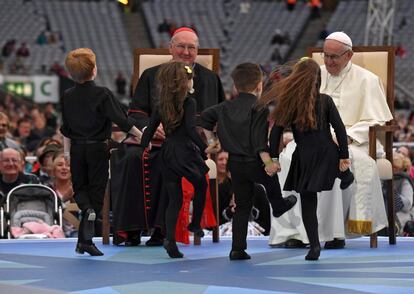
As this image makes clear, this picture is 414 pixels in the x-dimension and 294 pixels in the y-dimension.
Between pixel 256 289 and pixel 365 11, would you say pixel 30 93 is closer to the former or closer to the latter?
pixel 365 11

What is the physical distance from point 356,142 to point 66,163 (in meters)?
2.50

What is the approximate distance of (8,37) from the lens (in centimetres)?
Result: 3278

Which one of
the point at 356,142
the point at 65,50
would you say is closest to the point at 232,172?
the point at 356,142

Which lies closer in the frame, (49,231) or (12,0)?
(49,231)

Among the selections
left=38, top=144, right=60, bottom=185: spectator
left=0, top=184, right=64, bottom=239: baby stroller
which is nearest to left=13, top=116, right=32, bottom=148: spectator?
left=38, top=144, right=60, bottom=185: spectator

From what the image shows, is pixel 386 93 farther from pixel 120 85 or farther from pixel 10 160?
pixel 120 85

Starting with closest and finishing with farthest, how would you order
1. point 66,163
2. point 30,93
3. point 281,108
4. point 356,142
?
1. point 281,108
2. point 356,142
3. point 66,163
4. point 30,93

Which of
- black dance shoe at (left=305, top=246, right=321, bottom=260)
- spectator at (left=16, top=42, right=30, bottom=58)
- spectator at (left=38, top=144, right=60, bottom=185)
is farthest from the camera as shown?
spectator at (left=16, top=42, right=30, bottom=58)

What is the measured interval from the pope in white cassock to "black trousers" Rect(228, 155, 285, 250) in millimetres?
861

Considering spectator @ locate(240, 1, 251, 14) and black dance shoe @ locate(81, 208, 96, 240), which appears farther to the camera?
spectator @ locate(240, 1, 251, 14)

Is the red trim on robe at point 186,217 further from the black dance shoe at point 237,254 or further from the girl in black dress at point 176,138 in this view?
the black dance shoe at point 237,254

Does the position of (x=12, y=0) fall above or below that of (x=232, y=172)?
above

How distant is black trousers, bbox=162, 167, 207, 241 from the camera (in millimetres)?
6781

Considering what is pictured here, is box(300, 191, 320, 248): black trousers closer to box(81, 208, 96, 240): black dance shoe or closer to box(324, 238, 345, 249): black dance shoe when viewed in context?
box(324, 238, 345, 249): black dance shoe
